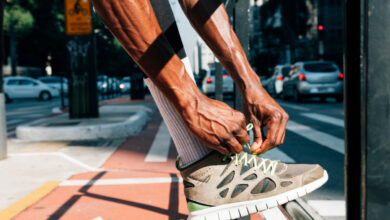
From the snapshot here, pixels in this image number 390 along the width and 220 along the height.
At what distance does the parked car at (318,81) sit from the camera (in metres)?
13.9

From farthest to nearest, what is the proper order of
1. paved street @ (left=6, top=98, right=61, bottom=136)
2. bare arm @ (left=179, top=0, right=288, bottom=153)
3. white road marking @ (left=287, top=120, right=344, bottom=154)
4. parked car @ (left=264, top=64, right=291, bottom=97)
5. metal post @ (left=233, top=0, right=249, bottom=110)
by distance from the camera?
parked car @ (left=264, top=64, right=291, bottom=97) < paved street @ (left=6, top=98, right=61, bottom=136) < white road marking @ (left=287, top=120, right=344, bottom=154) < metal post @ (left=233, top=0, right=249, bottom=110) < bare arm @ (left=179, top=0, right=288, bottom=153)

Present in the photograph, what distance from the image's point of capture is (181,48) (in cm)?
145

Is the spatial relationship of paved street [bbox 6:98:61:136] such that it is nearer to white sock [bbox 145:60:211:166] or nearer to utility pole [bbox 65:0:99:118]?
utility pole [bbox 65:0:99:118]

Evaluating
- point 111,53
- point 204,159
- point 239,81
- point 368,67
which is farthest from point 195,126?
point 111,53

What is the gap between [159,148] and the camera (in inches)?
218

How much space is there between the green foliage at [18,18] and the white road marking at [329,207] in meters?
29.8

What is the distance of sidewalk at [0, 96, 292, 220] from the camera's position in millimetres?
2750

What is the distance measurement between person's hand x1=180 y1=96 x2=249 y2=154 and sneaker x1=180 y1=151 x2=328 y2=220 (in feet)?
0.53

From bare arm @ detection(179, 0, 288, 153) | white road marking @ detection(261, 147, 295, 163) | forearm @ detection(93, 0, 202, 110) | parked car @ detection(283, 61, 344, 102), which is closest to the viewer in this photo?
forearm @ detection(93, 0, 202, 110)

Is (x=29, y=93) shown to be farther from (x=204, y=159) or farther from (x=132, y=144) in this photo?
(x=204, y=159)

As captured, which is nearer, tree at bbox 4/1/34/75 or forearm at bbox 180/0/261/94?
forearm at bbox 180/0/261/94

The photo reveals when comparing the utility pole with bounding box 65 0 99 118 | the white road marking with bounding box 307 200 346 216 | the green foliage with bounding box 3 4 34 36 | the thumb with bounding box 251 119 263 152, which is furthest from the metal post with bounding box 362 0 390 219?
the green foliage with bounding box 3 4 34 36

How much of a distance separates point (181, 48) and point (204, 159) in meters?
0.37

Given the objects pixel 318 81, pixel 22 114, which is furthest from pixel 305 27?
pixel 22 114
